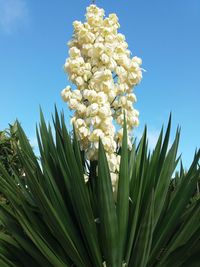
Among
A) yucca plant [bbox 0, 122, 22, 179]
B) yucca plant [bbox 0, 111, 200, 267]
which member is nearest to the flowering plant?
yucca plant [bbox 0, 111, 200, 267]

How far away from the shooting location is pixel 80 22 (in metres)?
3.42

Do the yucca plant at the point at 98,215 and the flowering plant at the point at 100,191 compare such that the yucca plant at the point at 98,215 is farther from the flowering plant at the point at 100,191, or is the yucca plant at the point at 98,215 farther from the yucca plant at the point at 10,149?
the yucca plant at the point at 10,149

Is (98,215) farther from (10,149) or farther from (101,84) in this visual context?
(10,149)

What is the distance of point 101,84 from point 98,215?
79 centimetres

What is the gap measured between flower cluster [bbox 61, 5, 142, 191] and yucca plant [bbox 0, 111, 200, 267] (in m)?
0.10

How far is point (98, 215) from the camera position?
10.1ft

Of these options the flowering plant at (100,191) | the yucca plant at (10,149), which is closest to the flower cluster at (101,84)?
the flowering plant at (100,191)

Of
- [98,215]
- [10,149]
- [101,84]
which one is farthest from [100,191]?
[10,149]

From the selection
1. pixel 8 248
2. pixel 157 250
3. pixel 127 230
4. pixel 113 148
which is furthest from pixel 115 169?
pixel 8 248

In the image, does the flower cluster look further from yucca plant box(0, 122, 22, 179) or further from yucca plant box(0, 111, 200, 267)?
yucca plant box(0, 122, 22, 179)

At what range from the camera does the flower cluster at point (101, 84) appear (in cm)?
305

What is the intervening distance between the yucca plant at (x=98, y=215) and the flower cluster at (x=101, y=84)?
0.10 meters

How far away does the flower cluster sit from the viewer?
305cm

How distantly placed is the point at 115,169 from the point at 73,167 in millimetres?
260
